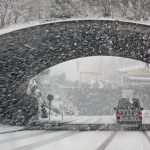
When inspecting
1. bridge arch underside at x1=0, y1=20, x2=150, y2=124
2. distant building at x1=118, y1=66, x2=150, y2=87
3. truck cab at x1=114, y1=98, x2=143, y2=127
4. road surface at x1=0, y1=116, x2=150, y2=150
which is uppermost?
distant building at x1=118, y1=66, x2=150, y2=87

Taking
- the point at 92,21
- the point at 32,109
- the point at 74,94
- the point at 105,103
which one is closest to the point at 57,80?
the point at 74,94

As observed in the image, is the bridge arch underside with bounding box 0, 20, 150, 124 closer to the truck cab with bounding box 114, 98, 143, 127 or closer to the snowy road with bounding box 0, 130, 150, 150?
the truck cab with bounding box 114, 98, 143, 127

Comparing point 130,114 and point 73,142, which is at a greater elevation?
point 130,114

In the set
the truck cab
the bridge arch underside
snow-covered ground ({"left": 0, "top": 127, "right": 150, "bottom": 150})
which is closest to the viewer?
snow-covered ground ({"left": 0, "top": 127, "right": 150, "bottom": 150})

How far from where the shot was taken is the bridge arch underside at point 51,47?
71.3 feet

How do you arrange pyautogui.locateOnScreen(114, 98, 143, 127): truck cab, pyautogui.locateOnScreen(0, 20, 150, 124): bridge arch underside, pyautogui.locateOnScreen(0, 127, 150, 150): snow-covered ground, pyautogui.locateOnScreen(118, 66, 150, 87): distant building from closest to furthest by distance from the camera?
pyautogui.locateOnScreen(0, 127, 150, 150): snow-covered ground → pyautogui.locateOnScreen(0, 20, 150, 124): bridge arch underside → pyautogui.locateOnScreen(114, 98, 143, 127): truck cab → pyautogui.locateOnScreen(118, 66, 150, 87): distant building

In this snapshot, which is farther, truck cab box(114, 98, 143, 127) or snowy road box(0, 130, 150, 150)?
truck cab box(114, 98, 143, 127)

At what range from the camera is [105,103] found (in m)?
83.2

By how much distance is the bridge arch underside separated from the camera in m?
21.7

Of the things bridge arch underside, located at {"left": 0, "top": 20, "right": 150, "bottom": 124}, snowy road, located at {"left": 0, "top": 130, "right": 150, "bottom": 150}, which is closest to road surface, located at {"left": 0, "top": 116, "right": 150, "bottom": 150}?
snowy road, located at {"left": 0, "top": 130, "right": 150, "bottom": 150}

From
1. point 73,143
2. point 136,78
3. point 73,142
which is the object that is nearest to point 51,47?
point 73,142

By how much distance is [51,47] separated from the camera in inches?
1038

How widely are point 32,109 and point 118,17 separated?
13299mm

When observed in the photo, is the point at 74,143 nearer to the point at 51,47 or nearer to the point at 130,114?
the point at 130,114
